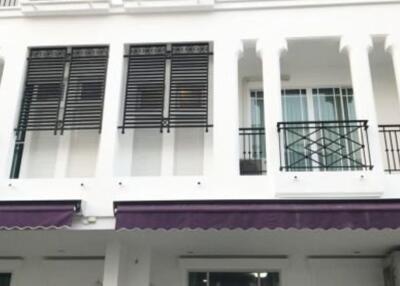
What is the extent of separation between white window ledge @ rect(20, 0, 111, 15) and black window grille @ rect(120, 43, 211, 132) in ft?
4.79

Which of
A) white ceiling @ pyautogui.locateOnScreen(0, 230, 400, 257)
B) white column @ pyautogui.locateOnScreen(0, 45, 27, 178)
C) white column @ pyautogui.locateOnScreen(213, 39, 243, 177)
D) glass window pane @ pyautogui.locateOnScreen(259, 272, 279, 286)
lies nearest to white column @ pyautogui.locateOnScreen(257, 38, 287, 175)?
white column @ pyautogui.locateOnScreen(213, 39, 243, 177)

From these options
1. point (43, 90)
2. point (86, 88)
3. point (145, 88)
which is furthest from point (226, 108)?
point (43, 90)

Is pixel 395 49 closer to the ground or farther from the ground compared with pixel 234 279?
farther from the ground

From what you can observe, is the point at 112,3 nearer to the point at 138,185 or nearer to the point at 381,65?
the point at 138,185

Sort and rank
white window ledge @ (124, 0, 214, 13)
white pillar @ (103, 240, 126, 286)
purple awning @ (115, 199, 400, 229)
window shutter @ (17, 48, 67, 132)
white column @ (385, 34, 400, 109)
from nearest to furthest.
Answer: purple awning @ (115, 199, 400, 229), white pillar @ (103, 240, 126, 286), white column @ (385, 34, 400, 109), window shutter @ (17, 48, 67, 132), white window ledge @ (124, 0, 214, 13)

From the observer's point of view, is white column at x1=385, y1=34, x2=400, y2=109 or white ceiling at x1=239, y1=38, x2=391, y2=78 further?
white ceiling at x1=239, y1=38, x2=391, y2=78

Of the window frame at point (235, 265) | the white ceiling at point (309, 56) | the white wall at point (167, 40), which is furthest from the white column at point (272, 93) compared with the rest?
the window frame at point (235, 265)

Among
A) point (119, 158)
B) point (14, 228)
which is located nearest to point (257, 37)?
point (119, 158)

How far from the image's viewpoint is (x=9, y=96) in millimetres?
11750

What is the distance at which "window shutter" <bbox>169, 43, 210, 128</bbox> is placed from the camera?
11641 mm

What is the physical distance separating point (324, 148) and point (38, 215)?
6.41 m

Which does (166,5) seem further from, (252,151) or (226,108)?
(252,151)

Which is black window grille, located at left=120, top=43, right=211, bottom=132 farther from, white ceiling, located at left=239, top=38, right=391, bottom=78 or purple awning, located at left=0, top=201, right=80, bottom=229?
purple awning, located at left=0, top=201, right=80, bottom=229

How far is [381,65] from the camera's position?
43.0 feet
